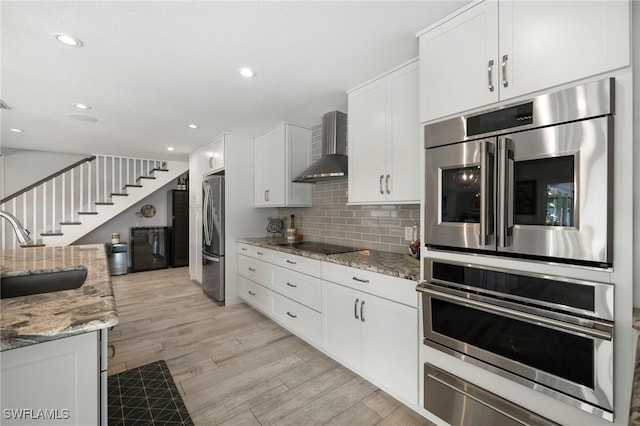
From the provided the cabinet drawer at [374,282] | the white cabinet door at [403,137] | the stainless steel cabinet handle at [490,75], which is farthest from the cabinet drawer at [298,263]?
→ the stainless steel cabinet handle at [490,75]

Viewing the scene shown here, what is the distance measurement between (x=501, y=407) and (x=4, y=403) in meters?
1.95

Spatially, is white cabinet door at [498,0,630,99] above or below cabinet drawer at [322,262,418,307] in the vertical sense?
above

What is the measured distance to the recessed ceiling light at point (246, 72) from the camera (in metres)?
2.14

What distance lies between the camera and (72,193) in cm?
527

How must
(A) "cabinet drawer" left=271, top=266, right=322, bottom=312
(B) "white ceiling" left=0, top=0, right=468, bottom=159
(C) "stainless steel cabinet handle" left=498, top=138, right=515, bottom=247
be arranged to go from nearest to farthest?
(C) "stainless steel cabinet handle" left=498, top=138, right=515, bottom=247, (B) "white ceiling" left=0, top=0, right=468, bottom=159, (A) "cabinet drawer" left=271, top=266, right=322, bottom=312

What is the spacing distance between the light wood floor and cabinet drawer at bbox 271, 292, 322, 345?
5.1 inches

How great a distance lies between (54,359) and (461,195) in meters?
1.85

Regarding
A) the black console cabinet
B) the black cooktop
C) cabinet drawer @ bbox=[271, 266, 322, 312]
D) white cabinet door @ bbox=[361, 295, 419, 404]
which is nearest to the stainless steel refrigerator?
cabinet drawer @ bbox=[271, 266, 322, 312]

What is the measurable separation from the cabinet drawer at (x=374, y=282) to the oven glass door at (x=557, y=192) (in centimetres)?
65

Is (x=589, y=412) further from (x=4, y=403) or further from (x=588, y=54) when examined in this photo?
(x=4, y=403)

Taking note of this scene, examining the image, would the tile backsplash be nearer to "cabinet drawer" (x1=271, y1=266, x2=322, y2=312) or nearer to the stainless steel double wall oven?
"cabinet drawer" (x1=271, y1=266, x2=322, y2=312)

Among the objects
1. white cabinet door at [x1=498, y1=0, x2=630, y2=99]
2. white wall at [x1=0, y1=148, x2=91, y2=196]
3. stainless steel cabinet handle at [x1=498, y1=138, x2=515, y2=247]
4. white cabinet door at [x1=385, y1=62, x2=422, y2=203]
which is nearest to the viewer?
white cabinet door at [x1=498, y1=0, x2=630, y2=99]

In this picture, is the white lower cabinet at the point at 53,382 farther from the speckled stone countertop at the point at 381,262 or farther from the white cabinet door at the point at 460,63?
the white cabinet door at the point at 460,63

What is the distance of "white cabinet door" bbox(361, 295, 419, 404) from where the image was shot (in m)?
1.75
